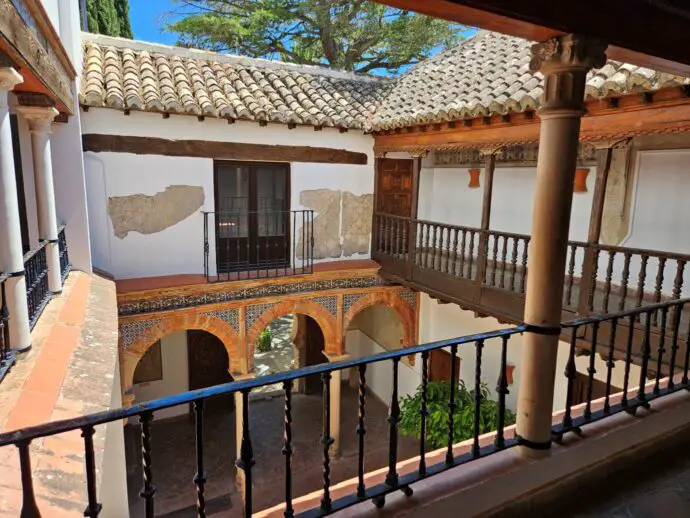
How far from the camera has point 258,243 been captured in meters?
8.12

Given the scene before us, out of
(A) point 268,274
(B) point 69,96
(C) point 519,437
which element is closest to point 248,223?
(A) point 268,274

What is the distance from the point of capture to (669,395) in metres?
3.36

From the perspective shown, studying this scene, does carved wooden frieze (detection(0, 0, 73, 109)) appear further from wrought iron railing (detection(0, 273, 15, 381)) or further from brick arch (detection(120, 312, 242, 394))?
brick arch (detection(120, 312, 242, 394))

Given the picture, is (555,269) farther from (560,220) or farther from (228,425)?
(228,425)

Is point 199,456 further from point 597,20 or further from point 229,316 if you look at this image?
point 229,316

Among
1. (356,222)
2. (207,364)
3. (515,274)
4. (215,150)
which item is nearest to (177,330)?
(215,150)

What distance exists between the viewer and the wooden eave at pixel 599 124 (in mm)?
4355

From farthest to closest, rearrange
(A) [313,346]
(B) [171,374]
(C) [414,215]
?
(A) [313,346] < (B) [171,374] < (C) [414,215]

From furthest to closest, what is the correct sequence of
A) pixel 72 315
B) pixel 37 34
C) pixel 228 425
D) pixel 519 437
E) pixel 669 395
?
pixel 228 425 → pixel 72 315 → pixel 37 34 → pixel 669 395 → pixel 519 437

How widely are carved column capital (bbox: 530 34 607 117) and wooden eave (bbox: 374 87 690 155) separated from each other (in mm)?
1167

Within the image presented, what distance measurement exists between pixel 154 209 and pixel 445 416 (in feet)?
17.7

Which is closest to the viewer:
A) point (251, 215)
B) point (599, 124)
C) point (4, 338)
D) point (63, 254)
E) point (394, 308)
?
point (4, 338)

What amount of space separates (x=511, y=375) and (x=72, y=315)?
619 cm

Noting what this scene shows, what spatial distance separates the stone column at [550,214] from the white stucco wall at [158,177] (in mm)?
5848
